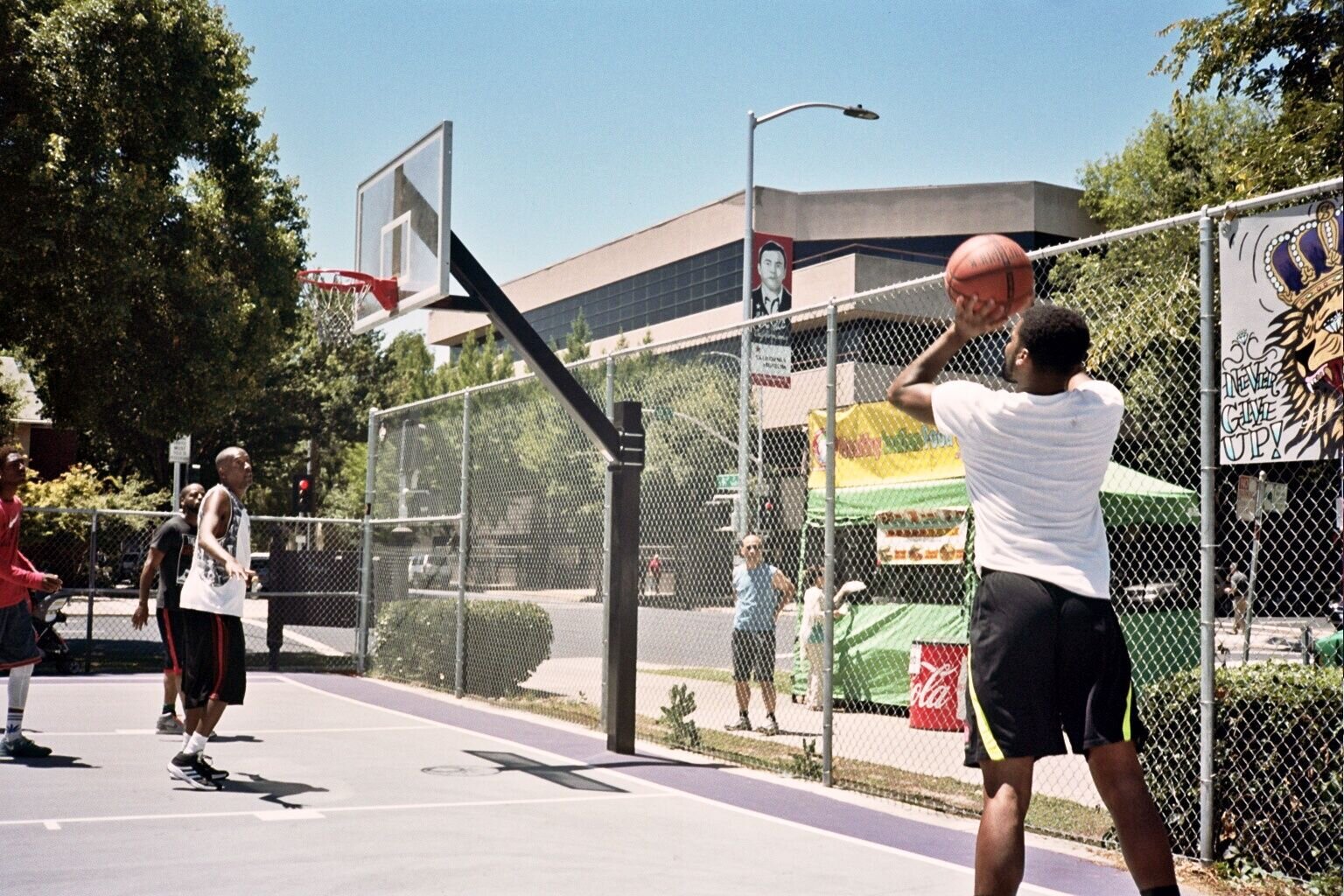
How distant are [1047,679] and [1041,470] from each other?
25.7 inches

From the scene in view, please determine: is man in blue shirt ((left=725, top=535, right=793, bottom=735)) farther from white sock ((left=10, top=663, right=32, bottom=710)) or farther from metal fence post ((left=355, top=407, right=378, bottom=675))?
metal fence post ((left=355, top=407, right=378, bottom=675))

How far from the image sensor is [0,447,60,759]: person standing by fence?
9203 mm

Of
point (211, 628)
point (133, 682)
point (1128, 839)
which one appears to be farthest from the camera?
point (133, 682)

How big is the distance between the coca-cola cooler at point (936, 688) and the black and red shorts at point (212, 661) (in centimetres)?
628

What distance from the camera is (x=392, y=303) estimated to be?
443 inches

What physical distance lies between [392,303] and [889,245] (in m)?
43.4

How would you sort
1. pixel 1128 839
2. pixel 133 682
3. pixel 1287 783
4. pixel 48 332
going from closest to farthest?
pixel 1128 839 < pixel 1287 783 < pixel 133 682 < pixel 48 332

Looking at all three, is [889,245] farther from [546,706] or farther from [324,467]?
[546,706]

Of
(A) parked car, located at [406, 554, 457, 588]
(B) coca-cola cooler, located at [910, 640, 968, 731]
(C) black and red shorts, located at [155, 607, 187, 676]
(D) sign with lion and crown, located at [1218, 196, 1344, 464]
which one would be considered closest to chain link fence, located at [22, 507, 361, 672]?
(A) parked car, located at [406, 554, 457, 588]

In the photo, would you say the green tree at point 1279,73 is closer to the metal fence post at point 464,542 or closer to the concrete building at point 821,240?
the metal fence post at point 464,542

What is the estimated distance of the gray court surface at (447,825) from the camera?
6.02 m

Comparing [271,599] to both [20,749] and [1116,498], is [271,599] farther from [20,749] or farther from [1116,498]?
[1116,498]

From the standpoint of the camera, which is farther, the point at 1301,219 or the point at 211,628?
the point at 211,628

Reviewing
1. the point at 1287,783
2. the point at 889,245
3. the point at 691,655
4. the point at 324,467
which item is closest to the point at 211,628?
the point at 1287,783
